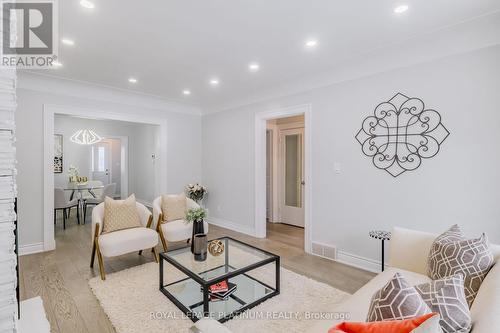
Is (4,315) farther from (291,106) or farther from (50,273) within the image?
(291,106)

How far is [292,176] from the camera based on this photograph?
219 inches

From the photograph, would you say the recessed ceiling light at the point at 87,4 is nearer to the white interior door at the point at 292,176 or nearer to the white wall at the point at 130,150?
the white interior door at the point at 292,176

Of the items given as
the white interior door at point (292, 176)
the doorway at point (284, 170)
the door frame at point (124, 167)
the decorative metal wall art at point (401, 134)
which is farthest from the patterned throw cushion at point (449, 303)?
the door frame at point (124, 167)

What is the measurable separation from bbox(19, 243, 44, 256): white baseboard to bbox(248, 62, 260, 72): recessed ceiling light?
13.0 feet

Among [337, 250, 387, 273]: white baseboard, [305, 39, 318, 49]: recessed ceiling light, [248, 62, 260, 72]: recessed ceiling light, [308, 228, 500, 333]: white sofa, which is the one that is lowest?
[337, 250, 387, 273]: white baseboard

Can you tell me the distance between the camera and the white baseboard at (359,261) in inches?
119

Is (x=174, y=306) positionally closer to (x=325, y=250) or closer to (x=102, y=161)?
(x=325, y=250)

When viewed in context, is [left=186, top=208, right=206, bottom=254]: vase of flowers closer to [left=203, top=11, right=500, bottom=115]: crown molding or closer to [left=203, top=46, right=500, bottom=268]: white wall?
[left=203, top=46, right=500, bottom=268]: white wall

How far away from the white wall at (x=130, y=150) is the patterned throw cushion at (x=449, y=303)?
654 centimetres

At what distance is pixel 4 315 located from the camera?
605 mm

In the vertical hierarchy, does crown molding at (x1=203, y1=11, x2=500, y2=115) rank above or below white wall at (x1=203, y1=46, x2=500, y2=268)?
above

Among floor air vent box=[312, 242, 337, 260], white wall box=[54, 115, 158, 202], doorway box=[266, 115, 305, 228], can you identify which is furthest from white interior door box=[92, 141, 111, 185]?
floor air vent box=[312, 242, 337, 260]

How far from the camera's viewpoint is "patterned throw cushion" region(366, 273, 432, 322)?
0.94 metres

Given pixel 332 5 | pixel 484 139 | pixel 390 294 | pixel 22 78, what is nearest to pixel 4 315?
pixel 390 294
